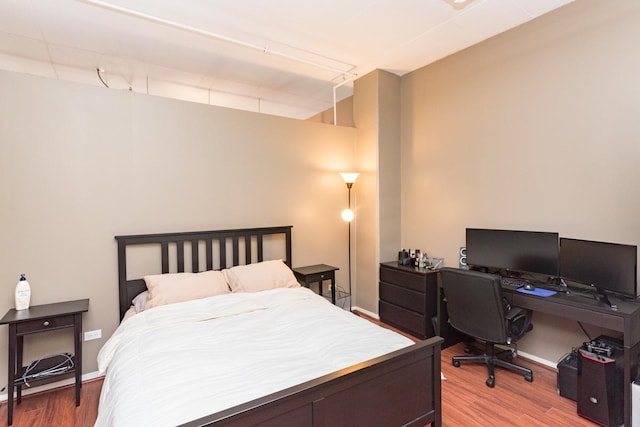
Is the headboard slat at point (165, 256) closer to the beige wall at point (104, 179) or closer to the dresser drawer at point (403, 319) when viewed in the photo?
the beige wall at point (104, 179)

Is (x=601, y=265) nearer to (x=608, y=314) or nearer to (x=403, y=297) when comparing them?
(x=608, y=314)

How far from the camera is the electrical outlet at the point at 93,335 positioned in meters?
2.80

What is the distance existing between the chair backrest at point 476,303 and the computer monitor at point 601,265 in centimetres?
61

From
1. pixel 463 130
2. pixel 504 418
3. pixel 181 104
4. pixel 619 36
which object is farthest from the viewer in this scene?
pixel 463 130

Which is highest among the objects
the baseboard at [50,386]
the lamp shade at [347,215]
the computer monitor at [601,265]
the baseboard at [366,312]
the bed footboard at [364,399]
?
the lamp shade at [347,215]

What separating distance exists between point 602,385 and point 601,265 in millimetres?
830

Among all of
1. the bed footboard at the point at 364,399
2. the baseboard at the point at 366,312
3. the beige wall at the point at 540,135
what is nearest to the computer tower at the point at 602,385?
the beige wall at the point at 540,135

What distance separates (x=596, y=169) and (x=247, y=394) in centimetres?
309

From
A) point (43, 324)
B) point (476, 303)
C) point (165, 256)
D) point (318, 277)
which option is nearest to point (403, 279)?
point (318, 277)

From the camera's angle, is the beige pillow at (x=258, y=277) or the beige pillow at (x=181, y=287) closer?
the beige pillow at (x=181, y=287)

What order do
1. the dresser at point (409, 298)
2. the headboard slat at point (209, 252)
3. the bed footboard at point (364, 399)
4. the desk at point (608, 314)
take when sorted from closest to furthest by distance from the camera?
the bed footboard at point (364, 399) → the desk at point (608, 314) → the headboard slat at point (209, 252) → the dresser at point (409, 298)

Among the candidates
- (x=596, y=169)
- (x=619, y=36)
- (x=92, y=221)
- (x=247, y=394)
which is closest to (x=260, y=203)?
(x=92, y=221)

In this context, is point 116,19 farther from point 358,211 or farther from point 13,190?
point 358,211

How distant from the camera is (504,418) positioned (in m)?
2.27
